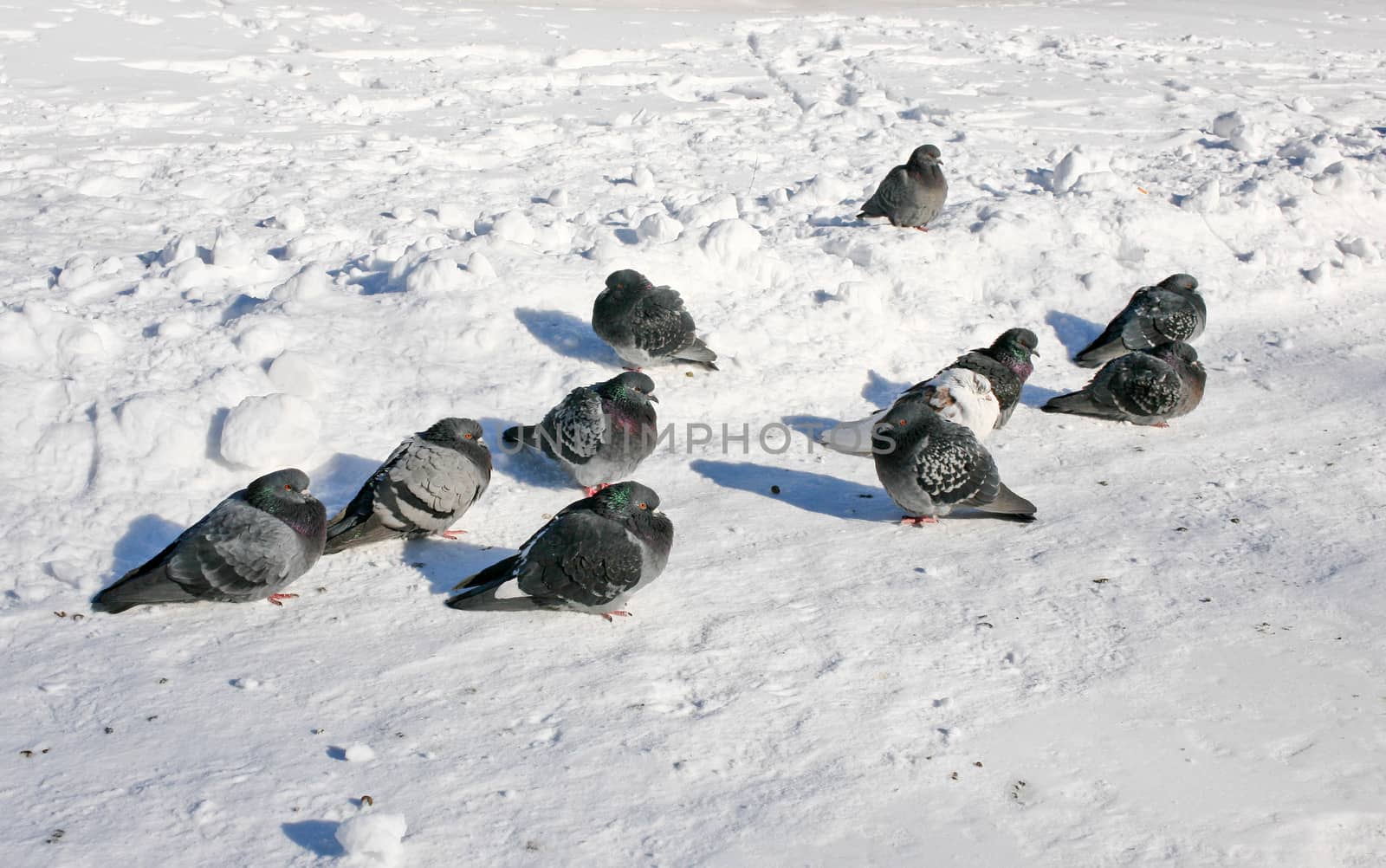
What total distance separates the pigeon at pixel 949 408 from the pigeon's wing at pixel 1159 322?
1374mm

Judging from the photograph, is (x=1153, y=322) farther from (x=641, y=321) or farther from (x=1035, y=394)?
(x=641, y=321)

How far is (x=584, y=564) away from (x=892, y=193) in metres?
4.64

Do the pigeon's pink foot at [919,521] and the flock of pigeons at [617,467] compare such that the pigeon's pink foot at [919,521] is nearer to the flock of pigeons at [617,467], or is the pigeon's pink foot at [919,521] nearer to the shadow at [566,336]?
the flock of pigeons at [617,467]

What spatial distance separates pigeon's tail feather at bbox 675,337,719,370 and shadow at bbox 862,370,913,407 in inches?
36.2

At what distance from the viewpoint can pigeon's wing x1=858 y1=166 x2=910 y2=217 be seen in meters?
7.83

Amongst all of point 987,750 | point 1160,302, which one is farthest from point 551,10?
point 987,750

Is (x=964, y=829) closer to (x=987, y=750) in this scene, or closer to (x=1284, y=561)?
(x=987, y=750)

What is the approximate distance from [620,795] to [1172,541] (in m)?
2.90

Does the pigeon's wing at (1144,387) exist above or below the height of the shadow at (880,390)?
above

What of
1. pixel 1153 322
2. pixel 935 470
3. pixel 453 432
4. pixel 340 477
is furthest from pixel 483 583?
pixel 1153 322

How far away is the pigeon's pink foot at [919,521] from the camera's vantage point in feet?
17.2

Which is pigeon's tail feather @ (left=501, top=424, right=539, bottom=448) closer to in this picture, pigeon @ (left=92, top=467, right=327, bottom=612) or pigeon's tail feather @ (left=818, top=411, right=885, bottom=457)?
pigeon @ (left=92, top=467, right=327, bottom=612)

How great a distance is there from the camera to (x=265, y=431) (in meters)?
5.05

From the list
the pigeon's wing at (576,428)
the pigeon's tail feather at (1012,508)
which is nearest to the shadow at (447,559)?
the pigeon's wing at (576,428)
